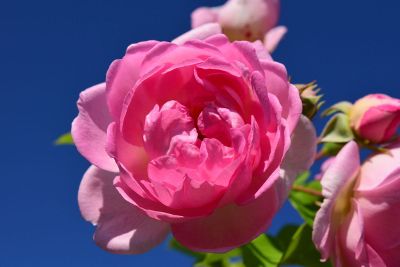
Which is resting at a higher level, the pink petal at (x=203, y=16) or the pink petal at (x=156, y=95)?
the pink petal at (x=156, y=95)

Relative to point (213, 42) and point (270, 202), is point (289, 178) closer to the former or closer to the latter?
point (270, 202)

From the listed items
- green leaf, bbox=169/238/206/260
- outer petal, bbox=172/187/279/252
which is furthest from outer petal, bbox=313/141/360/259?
green leaf, bbox=169/238/206/260

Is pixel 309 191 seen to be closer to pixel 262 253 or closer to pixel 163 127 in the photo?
pixel 262 253

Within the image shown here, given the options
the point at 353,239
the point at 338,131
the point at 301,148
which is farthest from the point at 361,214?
the point at 338,131

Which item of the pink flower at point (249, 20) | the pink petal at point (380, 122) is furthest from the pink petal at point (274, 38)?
the pink petal at point (380, 122)

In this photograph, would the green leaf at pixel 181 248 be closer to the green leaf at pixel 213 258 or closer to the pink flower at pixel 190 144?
the green leaf at pixel 213 258

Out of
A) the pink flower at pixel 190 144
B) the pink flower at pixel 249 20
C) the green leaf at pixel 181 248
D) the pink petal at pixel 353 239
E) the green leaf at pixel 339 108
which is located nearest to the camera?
the pink flower at pixel 190 144
